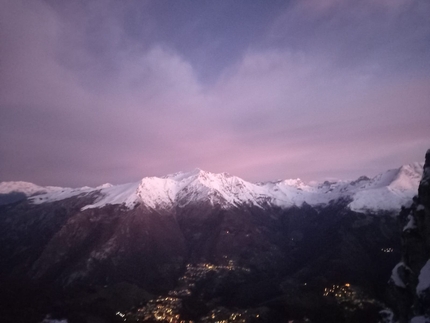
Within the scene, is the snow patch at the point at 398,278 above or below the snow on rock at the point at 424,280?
below

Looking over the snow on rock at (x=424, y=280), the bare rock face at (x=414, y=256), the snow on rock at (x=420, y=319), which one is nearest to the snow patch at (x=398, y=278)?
the bare rock face at (x=414, y=256)

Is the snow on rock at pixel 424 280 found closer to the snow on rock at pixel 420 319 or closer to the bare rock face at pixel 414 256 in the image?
the bare rock face at pixel 414 256

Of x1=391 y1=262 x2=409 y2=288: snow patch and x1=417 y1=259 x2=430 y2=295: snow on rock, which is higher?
x1=417 y1=259 x2=430 y2=295: snow on rock

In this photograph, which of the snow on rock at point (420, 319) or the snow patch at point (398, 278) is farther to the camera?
the snow patch at point (398, 278)

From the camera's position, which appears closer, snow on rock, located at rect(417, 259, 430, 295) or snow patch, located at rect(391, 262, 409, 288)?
snow on rock, located at rect(417, 259, 430, 295)

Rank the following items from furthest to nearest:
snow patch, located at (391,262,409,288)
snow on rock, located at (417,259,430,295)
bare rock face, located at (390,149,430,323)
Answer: snow patch, located at (391,262,409,288)
bare rock face, located at (390,149,430,323)
snow on rock, located at (417,259,430,295)

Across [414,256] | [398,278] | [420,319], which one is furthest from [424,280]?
[398,278]

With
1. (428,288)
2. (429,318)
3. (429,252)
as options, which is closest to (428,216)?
(429,252)

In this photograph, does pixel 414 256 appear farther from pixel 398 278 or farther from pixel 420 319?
pixel 420 319

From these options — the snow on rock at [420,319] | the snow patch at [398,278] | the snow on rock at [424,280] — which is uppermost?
the snow on rock at [424,280]

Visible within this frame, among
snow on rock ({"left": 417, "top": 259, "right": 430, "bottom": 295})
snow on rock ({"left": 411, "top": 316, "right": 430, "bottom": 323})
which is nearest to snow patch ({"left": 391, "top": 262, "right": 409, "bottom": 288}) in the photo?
snow on rock ({"left": 417, "top": 259, "right": 430, "bottom": 295})

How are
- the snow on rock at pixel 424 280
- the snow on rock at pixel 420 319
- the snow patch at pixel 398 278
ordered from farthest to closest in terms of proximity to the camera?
the snow patch at pixel 398 278 < the snow on rock at pixel 424 280 < the snow on rock at pixel 420 319

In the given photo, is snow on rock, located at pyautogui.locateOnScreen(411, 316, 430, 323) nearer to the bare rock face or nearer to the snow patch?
the bare rock face

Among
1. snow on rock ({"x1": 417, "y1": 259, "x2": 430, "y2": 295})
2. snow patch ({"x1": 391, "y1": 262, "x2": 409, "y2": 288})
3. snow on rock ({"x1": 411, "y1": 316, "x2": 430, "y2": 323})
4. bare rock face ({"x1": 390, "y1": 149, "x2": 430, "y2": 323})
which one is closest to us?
snow on rock ({"x1": 411, "y1": 316, "x2": 430, "y2": 323})
